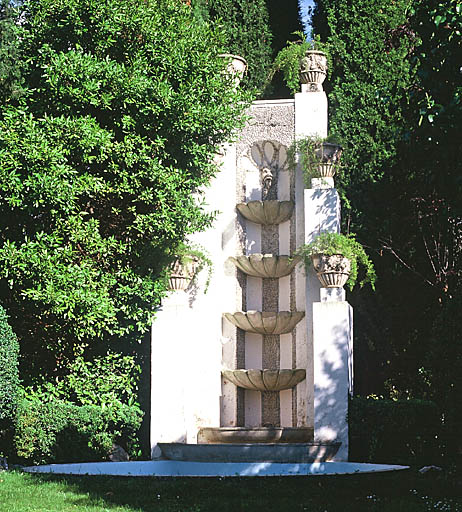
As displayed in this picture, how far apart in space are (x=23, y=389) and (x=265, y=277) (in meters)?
4.73

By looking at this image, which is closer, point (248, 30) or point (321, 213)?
point (321, 213)

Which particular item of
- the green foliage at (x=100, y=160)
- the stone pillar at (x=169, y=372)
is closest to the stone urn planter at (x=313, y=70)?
the green foliage at (x=100, y=160)

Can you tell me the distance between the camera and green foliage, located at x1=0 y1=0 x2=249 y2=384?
11508mm

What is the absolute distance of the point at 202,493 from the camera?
9109 millimetres

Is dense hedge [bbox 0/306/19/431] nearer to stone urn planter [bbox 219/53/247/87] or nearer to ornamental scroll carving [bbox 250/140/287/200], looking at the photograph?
ornamental scroll carving [bbox 250/140/287/200]

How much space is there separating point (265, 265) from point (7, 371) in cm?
A: 494

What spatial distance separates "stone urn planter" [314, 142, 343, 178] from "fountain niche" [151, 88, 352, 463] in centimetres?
20

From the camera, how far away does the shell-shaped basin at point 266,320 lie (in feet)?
44.9

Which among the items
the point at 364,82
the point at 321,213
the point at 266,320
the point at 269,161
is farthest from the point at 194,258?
the point at 364,82

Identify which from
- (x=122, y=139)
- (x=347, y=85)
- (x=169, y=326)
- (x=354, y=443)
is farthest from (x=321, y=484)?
(x=347, y=85)

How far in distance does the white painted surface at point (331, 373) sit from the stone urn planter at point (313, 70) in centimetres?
452

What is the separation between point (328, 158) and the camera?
13.4 meters

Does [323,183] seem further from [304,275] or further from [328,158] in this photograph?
[304,275]

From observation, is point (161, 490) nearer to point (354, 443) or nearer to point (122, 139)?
point (354, 443)
